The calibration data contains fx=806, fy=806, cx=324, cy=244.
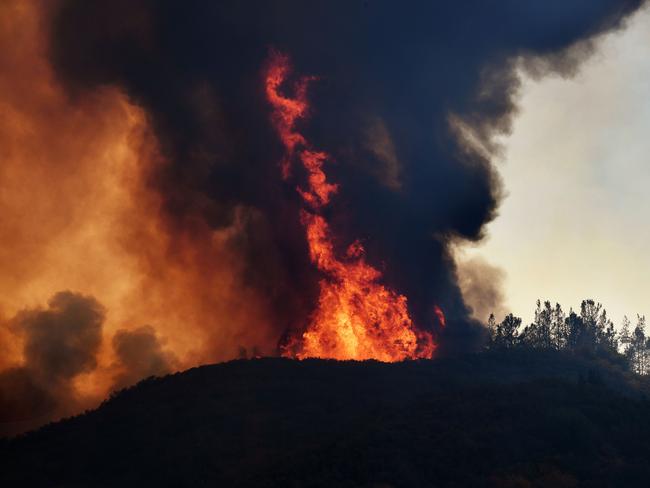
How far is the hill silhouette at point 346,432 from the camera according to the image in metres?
108

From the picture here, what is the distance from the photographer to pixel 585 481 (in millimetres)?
106500

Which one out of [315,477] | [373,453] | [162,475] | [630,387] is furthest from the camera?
[630,387]

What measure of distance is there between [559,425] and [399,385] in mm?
33140

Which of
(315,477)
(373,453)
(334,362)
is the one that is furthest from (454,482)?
(334,362)

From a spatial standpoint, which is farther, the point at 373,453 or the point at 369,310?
the point at 369,310

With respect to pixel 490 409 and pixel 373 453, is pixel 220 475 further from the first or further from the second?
pixel 490 409

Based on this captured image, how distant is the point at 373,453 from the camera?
10856 cm

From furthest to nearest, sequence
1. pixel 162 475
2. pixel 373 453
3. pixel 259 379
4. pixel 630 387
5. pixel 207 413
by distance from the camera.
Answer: pixel 630 387 → pixel 259 379 → pixel 207 413 → pixel 162 475 → pixel 373 453

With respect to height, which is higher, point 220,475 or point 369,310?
point 369,310

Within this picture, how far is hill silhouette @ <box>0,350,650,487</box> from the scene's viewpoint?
4237 inches

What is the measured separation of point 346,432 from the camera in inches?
4678

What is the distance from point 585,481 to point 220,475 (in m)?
49.5

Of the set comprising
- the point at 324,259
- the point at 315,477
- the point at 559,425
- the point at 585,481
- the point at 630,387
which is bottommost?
the point at 315,477

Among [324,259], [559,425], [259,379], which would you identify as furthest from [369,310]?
[559,425]
